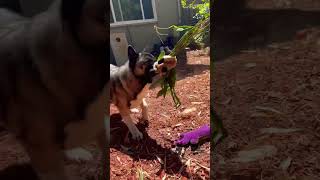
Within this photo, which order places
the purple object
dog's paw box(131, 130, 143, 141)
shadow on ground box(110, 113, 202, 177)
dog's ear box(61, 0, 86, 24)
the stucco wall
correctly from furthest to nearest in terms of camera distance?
the stucco wall, dog's paw box(131, 130, 143, 141), the purple object, shadow on ground box(110, 113, 202, 177), dog's ear box(61, 0, 86, 24)

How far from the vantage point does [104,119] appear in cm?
183

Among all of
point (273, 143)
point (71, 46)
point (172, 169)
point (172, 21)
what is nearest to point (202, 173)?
point (172, 169)

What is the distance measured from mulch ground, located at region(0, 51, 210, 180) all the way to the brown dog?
0.09 metres

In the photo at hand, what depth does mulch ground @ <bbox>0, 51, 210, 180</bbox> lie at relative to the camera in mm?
1878

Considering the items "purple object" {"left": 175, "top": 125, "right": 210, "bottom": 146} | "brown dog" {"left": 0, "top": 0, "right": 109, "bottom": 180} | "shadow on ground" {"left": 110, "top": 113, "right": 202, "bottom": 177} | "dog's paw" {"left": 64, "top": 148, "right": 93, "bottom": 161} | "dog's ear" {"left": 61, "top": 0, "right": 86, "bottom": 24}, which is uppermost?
"dog's ear" {"left": 61, "top": 0, "right": 86, "bottom": 24}

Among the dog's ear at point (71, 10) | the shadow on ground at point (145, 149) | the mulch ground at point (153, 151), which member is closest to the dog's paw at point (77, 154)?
the mulch ground at point (153, 151)

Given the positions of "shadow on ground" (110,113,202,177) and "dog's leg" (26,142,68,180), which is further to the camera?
"shadow on ground" (110,113,202,177)

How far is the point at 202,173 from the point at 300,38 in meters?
1.51

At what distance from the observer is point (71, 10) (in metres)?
1.65

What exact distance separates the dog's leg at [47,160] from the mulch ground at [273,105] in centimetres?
83

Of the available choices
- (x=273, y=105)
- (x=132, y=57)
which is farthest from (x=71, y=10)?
(x=132, y=57)

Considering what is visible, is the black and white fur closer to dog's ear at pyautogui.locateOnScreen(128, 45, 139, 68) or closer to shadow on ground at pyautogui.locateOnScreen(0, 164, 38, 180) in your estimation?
dog's ear at pyautogui.locateOnScreen(128, 45, 139, 68)

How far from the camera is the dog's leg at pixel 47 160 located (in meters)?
1.82

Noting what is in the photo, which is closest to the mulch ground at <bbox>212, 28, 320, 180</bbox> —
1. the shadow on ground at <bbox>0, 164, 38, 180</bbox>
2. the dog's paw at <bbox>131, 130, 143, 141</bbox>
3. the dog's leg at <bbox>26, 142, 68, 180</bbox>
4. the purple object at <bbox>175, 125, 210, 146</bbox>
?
the dog's leg at <bbox>26, 142, 68, 180</bbox>
